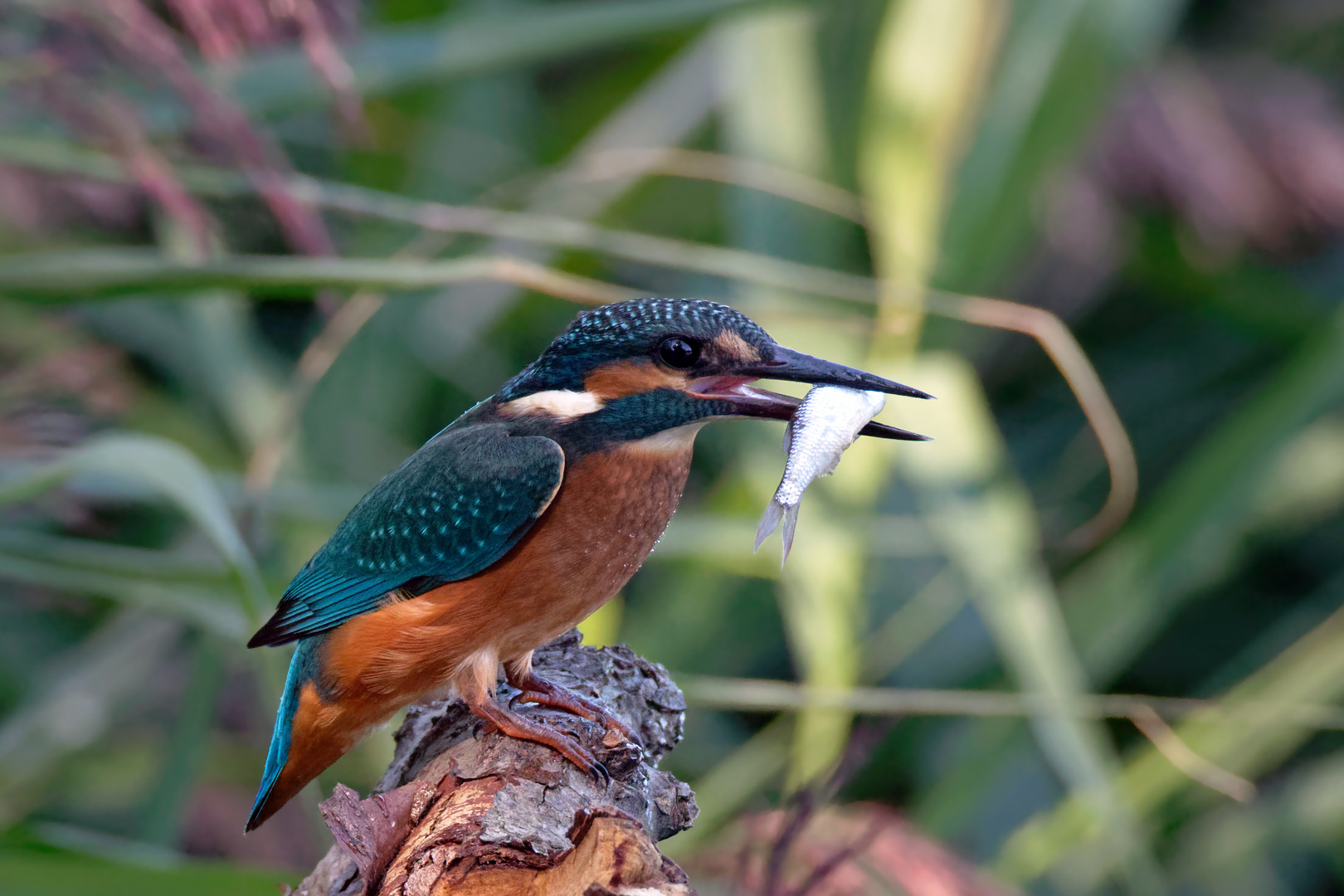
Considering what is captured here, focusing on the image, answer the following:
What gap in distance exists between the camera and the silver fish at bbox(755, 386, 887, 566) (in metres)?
1.12

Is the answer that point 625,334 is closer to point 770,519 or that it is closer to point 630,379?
point 630,379

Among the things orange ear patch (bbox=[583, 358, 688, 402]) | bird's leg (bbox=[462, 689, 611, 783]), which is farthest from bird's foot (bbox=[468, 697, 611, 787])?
orange ear patch (bbox=[583, 358, 688, 402])

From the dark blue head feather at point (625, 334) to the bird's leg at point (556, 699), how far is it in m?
0.34

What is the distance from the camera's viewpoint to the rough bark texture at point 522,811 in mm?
889

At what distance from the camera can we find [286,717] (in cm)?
153

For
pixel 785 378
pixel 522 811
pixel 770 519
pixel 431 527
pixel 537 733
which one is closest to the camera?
pixel 522 811

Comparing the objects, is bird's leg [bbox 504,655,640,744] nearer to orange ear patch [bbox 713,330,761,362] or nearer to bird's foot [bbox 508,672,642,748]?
bird's foot [bbox 508,672,642,748]

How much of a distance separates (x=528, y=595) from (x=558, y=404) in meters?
0.24

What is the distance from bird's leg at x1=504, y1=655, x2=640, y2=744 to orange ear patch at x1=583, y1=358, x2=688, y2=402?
0.34 metres

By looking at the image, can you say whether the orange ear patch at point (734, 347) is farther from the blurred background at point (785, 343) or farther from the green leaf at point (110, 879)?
the green leaf at point (110, 879)

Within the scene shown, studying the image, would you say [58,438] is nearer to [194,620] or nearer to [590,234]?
[194,620]

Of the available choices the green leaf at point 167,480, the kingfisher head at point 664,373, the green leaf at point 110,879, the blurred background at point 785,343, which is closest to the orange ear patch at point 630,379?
the kingfisher head at point 664,373

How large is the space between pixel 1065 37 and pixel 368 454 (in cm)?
205

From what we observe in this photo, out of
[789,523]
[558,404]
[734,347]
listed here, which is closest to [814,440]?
[789,523]
